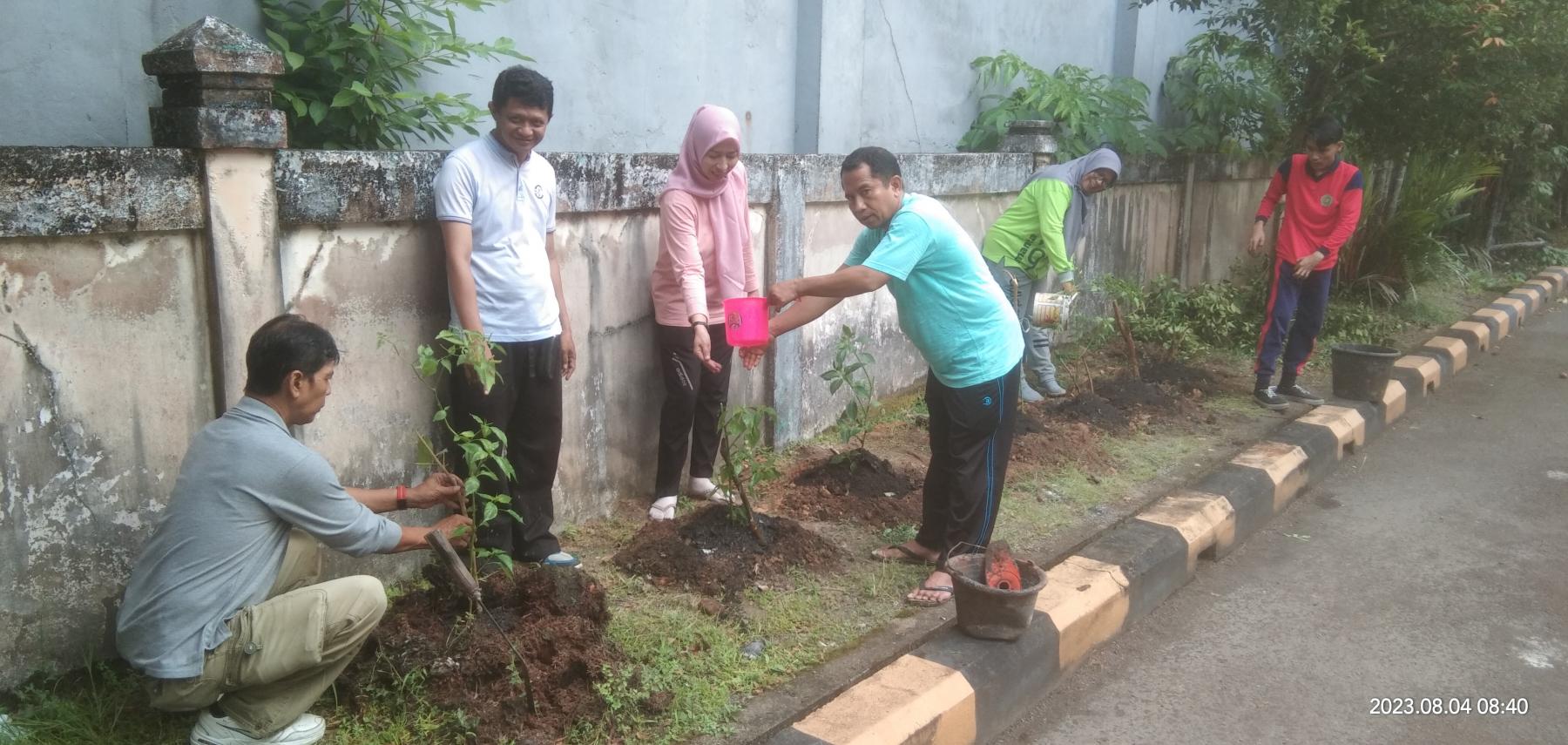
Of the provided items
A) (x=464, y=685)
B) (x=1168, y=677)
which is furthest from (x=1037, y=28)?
(x=464, y=685)

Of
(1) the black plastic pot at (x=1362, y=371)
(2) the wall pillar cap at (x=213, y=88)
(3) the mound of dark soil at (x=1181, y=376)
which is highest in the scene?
(2) the wall pillar cap at (x=213, y=88)

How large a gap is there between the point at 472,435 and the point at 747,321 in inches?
41.7

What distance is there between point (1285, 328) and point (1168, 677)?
378 cm

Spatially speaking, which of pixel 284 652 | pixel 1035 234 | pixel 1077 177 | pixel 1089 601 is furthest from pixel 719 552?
pixel 1077 177

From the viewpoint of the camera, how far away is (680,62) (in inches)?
209

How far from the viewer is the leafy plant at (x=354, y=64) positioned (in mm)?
3576

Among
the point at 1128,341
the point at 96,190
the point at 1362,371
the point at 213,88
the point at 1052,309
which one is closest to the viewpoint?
the point at 96,190

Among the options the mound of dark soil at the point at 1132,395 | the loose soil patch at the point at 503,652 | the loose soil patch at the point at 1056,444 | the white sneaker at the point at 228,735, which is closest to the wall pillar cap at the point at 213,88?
the loose soil patch at the point at 503,652

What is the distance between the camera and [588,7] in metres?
4.78

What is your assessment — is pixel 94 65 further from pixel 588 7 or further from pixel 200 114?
pixel 588 7

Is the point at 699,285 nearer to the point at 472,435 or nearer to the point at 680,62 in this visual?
the point at 472,435

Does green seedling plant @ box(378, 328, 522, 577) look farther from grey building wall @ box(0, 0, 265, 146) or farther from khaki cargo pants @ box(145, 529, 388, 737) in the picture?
grey building wall @ box(0, 0, 265, 146)

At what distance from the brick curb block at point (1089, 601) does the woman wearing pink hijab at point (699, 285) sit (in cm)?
138

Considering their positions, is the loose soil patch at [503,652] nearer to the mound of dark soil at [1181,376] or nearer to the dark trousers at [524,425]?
the dark trousers at [524,425]
